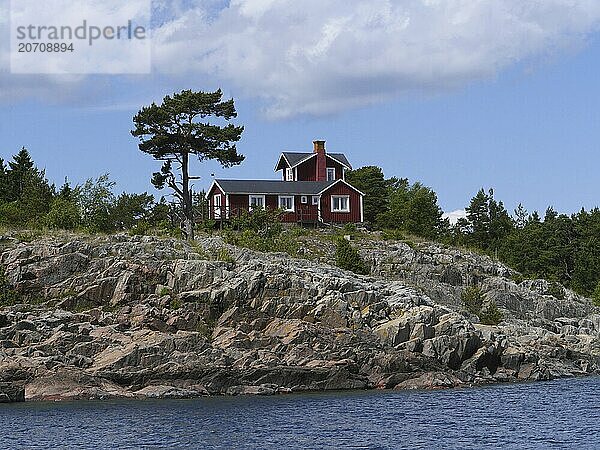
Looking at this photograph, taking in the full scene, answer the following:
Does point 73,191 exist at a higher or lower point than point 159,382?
higher

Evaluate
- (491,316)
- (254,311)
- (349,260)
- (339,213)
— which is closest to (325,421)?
(254,311)

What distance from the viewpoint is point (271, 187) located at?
83375mm

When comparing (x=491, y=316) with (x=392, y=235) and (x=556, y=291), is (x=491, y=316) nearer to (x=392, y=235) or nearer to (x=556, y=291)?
(x=556, y=291)

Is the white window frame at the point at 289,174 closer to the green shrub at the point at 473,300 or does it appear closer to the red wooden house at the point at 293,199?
the red wooden house at the point at 293,199

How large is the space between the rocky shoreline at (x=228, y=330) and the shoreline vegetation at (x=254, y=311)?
0.32 feet

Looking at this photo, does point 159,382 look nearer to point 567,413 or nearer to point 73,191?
point 567,413

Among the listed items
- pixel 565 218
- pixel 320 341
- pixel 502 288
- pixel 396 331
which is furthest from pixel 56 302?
pixel 565 218

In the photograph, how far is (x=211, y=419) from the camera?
4097cm

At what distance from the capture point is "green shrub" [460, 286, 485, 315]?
6544cm

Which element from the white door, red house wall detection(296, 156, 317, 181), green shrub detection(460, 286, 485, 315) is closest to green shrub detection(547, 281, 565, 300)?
green shrub detection(460, 286, 485, 315)

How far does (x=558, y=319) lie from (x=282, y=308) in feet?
76.3

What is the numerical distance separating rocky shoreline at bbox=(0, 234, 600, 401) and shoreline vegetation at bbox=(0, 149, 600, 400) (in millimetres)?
97

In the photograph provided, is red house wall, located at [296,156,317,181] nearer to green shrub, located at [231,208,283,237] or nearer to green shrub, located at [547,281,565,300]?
green shrub, located at [231,208,283,237]

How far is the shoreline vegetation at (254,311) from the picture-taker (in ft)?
165
